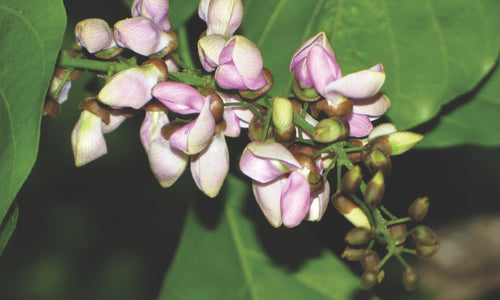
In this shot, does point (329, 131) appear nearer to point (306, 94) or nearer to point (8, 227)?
point (306, 94)

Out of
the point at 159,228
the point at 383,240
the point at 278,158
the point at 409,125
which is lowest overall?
the point at 159,228

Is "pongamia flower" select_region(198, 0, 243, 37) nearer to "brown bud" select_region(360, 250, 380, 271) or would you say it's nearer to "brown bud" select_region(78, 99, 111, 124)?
"brown bud" select_region(78, 99, 111, 124)

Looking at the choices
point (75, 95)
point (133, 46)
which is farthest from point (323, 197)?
point (75, 95)

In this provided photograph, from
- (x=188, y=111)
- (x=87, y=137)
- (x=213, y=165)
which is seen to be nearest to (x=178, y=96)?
(x=188, y=111)

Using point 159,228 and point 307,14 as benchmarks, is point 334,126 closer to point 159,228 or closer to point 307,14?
point 307,14

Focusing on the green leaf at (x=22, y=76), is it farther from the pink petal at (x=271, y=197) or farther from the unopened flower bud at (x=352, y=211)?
the unopened flower bud at (x=352, y=211)

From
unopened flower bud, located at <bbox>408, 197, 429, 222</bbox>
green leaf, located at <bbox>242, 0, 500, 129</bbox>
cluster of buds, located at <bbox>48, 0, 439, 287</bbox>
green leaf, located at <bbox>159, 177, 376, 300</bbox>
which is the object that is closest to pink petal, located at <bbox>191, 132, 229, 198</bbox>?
cluster of buds, located at <bbox>48, 0, 439, 287</bbox>
